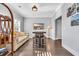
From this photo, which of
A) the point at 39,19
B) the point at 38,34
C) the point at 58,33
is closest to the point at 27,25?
the point at 39,19

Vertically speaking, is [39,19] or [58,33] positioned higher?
[39,19]

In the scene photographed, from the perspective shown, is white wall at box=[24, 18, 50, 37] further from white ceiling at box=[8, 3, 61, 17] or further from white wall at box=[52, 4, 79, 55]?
white wall at box=[52, 4, 79, 55]

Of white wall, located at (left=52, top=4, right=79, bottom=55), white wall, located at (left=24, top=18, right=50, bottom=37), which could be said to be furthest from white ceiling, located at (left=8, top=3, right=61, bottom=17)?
white wall, located at (left=24, top=18, right=50, bottom=37)

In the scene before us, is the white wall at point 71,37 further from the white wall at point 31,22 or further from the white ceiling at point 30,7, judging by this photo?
the white wall at point 31,22

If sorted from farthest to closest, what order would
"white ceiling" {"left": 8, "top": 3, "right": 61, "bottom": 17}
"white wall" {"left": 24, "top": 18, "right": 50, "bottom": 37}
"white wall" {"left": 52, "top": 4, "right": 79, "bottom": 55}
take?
"white wall" {"left": 24, "top": 18, "right": 50, "bottom": 37} < "white ceiling" {"left": 8, "top": 3, "right": 61, "bottom": 17} < "white wall" {"left": 52, "top": 4, "right": 79, "bottom": 55}

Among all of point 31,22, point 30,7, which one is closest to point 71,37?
point 30,7

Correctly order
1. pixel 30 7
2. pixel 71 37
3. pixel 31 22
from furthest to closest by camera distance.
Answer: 1. pixel 31 22
2. pixel 30 7
3. pixel 71 37

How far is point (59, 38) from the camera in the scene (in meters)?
10.6

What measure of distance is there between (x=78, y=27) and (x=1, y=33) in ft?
8.33

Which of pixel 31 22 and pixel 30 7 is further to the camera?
pixel 31 22

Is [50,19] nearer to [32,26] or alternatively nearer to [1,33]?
[32,26]

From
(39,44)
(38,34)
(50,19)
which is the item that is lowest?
(39,44)

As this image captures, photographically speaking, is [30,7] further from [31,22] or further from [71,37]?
[31,22]

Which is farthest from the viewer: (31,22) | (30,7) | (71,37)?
(31,22)
